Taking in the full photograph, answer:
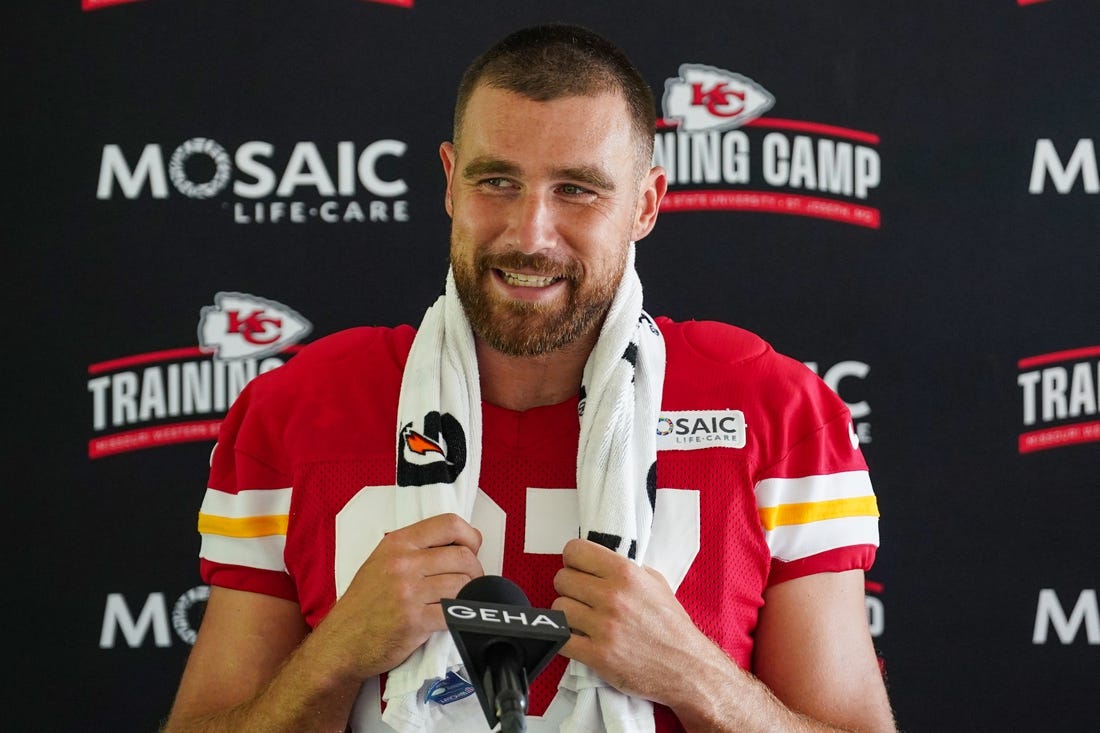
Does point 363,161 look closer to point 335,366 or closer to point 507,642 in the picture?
point 335,366

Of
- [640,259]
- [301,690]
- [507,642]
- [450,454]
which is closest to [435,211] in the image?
[640,259]

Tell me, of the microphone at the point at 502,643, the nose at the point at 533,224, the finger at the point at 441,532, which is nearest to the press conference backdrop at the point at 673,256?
the nose at the point at 533,224

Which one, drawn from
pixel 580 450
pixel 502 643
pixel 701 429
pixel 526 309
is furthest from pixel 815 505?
pixel 502 643

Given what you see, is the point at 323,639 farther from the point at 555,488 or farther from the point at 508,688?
the point at 508,688

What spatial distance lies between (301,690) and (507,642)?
0.57 meters

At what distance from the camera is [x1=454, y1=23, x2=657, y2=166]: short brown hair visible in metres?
1.61

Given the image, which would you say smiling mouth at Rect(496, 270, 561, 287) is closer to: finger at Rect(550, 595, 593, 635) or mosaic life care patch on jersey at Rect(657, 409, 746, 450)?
mosaic life care patch on jersey at Rect(657, 409, 746, 450)

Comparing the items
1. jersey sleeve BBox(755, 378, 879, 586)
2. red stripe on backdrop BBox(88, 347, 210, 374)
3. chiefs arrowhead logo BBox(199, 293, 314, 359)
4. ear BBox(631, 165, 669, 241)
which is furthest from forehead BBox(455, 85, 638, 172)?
red stripe on backdrop BBox(88, 347, 210, 374)

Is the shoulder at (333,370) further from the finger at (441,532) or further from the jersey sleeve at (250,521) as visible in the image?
the finger at (441,532)

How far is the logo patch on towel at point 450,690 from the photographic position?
4.99 feet

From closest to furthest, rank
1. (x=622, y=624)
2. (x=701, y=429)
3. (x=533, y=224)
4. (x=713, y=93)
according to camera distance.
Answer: (x=622, y=624) < (x=533, y=224) < (x=701, y=429) < (x=713, y=93)

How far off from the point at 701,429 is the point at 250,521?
593 millimetres

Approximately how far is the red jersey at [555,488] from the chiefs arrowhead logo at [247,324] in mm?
561

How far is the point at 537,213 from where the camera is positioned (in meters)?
1.56
